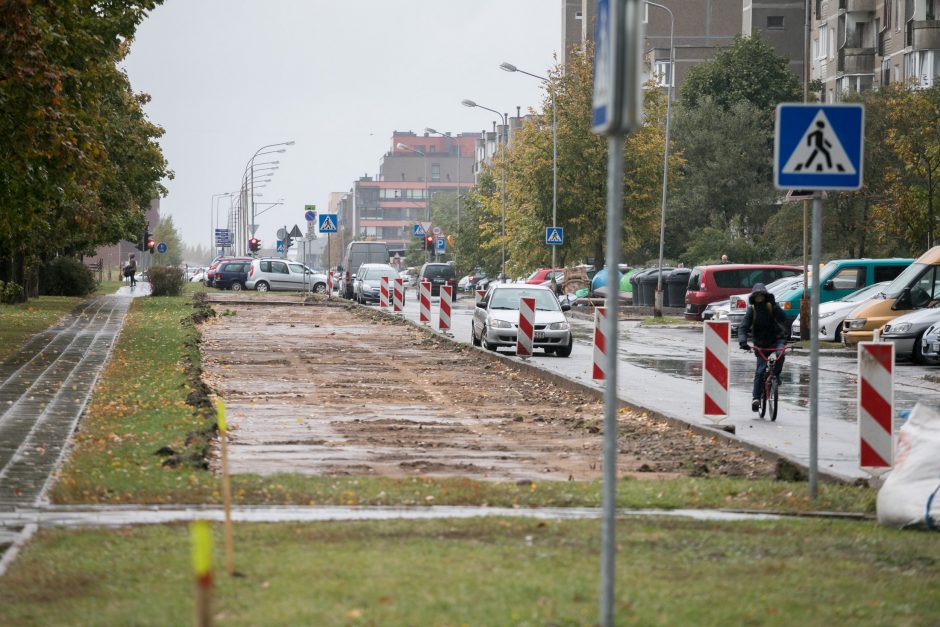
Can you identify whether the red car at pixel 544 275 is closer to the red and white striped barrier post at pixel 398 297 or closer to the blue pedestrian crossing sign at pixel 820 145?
the red and white striped barrier post at pixel 398 297

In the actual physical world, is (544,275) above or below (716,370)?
above

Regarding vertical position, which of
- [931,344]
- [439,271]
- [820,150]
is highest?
[820,150]

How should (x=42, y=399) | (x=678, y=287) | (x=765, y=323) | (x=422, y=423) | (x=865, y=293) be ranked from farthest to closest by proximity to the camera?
(x=678, y=287) < (x=865, y=293) < (x=765, y=323) < (x=42, y=399) < (x=422, y=423)

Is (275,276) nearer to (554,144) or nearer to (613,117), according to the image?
(554,144)

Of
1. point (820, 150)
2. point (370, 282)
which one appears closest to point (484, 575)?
point (820, 150)

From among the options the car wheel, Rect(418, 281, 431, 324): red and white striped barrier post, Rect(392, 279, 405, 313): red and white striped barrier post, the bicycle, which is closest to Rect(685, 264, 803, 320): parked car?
Rect(418, 281, 431, 324): red and white striped barrier post

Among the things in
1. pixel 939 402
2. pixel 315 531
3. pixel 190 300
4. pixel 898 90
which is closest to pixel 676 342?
pixel 939 402

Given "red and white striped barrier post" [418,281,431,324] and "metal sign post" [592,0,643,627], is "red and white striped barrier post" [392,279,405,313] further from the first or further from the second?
"metal sign post" [592,0,643,627]

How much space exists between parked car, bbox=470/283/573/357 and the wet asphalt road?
0.35m

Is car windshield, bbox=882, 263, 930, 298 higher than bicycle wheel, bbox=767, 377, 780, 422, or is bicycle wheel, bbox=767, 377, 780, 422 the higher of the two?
car windshield, bbox=882, 263, 930, 298

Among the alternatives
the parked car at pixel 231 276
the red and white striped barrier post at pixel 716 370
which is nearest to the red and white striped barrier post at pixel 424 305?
the red and white striped barrier post at pixel 716 370

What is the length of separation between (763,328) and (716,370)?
1.89 m

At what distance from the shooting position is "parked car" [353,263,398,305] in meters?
57.8

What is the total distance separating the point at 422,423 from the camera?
16.0 metres
